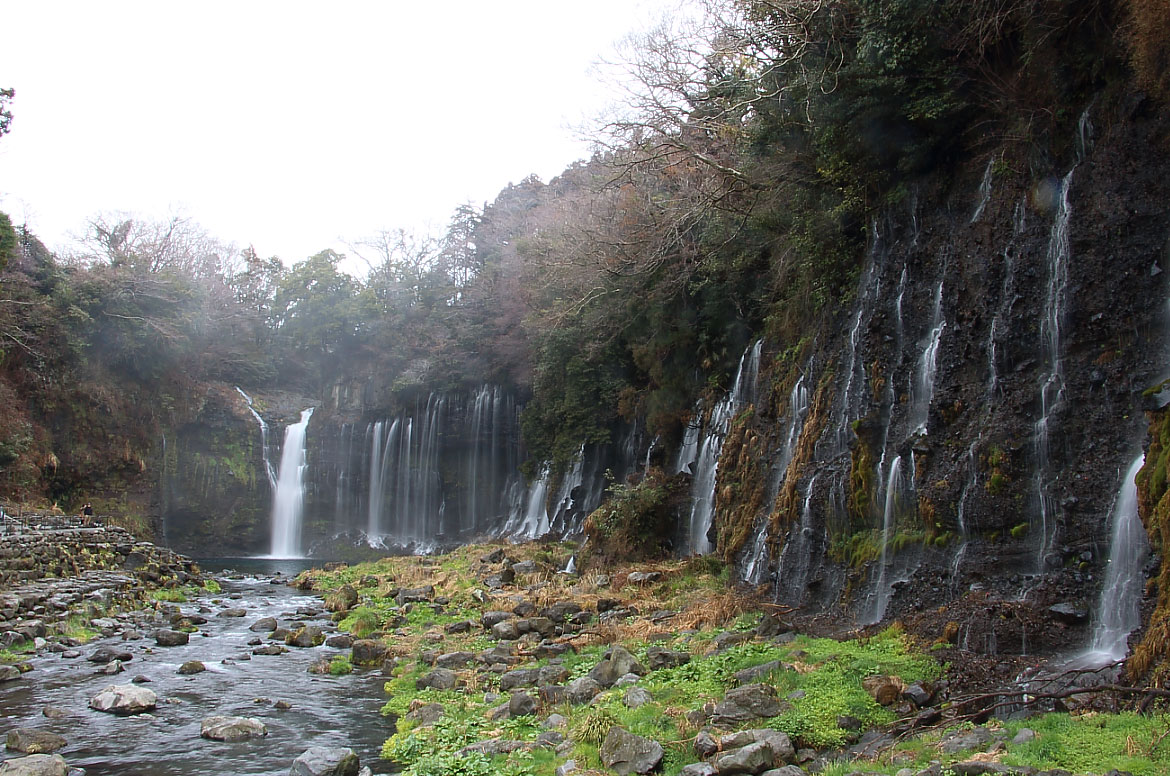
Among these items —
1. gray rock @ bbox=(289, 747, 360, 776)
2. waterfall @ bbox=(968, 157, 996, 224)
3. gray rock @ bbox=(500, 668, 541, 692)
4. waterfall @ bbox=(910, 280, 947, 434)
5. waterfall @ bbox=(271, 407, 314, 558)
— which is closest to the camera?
gray rock @ bbox=(289, 747, 360, 776)

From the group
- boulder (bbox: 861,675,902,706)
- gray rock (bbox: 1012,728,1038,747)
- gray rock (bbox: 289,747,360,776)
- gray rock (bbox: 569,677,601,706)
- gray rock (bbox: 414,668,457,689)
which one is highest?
gray rock (bbox: 1012,728,1038,747)

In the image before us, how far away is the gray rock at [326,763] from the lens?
21.4ft

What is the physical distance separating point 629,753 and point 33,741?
5405mm

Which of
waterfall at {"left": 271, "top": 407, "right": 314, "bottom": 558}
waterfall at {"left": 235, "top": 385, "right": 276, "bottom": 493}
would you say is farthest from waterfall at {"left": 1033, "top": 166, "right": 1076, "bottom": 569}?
waterfall at {"left": 235, "top": 385, "right": 276, "bottom": 493}

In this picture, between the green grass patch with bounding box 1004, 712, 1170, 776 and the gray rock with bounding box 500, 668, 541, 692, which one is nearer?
the green grass patch with bounding box 1004, 712, 1170, 776

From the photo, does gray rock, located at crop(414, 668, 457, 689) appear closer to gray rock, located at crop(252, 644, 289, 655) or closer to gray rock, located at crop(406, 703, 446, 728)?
gray rock, located at crop(406, 703, 446, 728)

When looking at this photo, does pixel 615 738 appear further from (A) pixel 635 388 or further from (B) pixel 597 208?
(A) pixel 635 388

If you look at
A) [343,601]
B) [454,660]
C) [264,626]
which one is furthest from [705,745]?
[343,601]

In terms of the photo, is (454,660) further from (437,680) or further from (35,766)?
(35,766)

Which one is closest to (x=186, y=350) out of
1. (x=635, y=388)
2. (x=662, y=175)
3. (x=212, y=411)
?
(x=212, y=411)

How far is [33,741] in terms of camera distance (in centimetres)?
731

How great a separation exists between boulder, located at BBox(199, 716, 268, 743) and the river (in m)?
0.10

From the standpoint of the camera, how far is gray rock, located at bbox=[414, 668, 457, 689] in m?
9.45

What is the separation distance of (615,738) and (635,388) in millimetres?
19951
